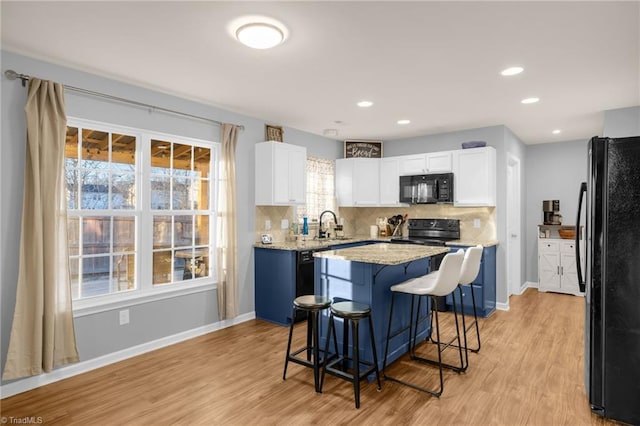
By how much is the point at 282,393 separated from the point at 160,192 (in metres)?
2.29

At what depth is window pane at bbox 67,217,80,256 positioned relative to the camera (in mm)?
3107

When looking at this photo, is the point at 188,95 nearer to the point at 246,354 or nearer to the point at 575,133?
the point at 246,354

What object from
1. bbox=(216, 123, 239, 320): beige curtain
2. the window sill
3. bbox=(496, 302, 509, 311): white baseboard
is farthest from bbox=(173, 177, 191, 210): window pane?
bbox=(496, 302, 509, 311): white baseboard

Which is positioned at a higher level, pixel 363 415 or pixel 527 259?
pixel 527 259

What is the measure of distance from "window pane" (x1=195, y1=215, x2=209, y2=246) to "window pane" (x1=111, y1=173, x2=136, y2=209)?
74 centimetres

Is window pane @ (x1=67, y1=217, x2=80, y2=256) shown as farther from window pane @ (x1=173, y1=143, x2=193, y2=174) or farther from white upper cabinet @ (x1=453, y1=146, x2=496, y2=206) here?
white upper cabinet @ (x1=453, y1=146, x2=496, y2=206)

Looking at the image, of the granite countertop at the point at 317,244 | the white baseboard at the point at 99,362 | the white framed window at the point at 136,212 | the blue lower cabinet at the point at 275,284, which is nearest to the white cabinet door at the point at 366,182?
the granite countertop at the point at 317,244

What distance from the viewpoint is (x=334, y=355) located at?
3.11m

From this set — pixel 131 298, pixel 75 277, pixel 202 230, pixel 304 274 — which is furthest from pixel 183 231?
pixel 304 274

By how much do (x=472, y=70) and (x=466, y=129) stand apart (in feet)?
7.78

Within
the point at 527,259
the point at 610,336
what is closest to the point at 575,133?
the point at 527,259

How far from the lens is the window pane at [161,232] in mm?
3697

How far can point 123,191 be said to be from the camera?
3.45 meters

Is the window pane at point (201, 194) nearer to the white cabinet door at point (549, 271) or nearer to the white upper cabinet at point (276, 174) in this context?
the white upper cabinet at point (276, 174)
